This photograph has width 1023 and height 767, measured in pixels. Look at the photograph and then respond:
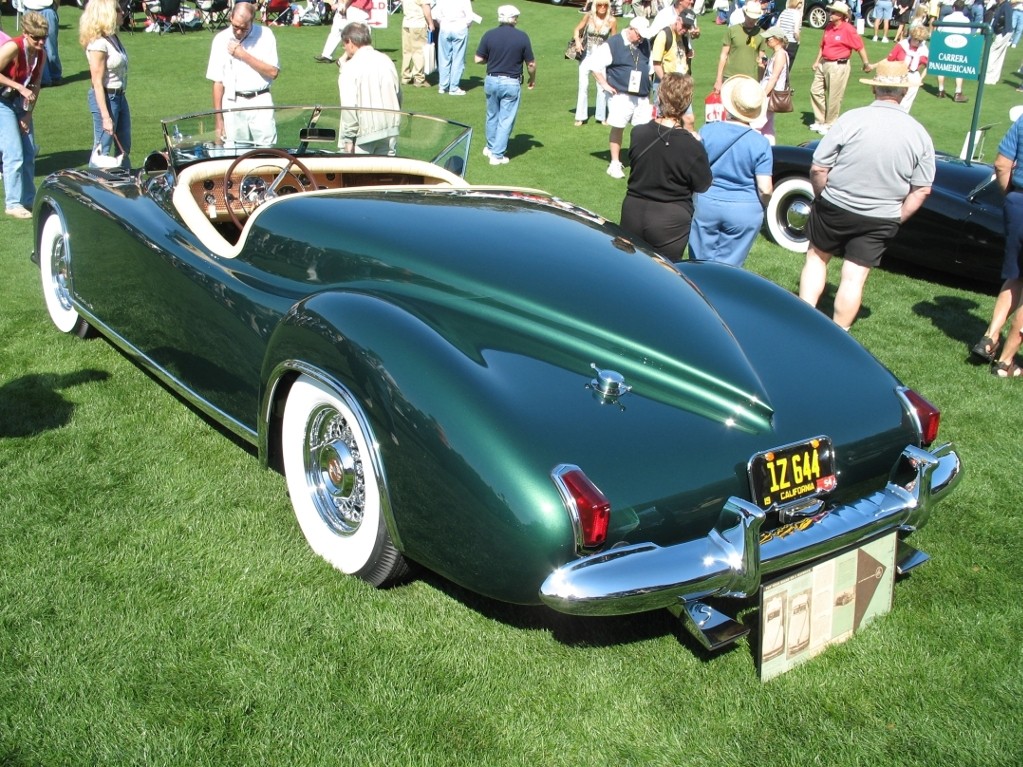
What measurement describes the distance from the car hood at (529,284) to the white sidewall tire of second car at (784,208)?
4825 mm

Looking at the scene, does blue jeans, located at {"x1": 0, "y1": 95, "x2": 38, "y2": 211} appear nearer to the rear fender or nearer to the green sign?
the rear fender

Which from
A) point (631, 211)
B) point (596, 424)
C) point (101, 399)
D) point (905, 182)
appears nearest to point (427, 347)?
point (596, 424)

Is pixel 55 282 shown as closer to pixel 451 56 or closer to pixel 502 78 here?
pixel 502 78

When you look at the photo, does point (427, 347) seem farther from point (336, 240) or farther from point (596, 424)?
point (336, 240)

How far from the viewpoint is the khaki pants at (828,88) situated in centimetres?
1419

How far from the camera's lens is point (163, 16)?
21375 mm

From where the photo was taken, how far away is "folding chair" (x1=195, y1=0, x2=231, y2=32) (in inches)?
853

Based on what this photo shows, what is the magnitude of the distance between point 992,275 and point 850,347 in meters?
4.53

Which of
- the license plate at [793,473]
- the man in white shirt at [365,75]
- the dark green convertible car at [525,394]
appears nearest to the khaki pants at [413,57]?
the man in white shirt at [365,75]

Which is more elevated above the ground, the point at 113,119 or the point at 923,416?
the point at 113,119

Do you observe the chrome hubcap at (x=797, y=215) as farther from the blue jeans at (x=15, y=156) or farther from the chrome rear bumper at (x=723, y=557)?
the blue jeans at (x=15, y=156)

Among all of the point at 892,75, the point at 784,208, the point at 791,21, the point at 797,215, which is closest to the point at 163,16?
the point at 791,21

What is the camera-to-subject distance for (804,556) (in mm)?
3221

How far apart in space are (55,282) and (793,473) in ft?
15.0
